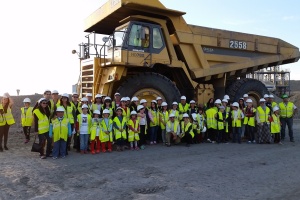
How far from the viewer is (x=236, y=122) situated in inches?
364

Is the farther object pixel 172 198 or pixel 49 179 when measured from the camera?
pixel 49 179

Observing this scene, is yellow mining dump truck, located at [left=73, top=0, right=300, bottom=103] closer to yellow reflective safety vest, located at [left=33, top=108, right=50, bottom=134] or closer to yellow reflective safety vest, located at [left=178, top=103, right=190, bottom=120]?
yellow reflective safety vest, located at [left=178, top=103, right=190, bottom=120]

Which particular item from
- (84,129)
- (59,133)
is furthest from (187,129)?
(59,133)

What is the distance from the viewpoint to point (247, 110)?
9453 millimetres

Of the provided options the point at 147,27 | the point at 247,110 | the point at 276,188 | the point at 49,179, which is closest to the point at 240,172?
the point at 276,188

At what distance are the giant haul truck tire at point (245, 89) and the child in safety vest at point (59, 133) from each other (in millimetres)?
6460

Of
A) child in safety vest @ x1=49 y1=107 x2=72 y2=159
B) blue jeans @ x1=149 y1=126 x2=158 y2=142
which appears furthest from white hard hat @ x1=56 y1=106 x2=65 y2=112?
blue jeans @ x1=149 y1=126 x2=158 y2=142

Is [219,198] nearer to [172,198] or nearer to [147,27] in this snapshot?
[172,198]

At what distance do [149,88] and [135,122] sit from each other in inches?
53.4

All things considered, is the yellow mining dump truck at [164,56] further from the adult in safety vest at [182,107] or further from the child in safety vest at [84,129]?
the child in safety vest at [84,129]

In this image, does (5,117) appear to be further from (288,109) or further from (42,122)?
(288,109)

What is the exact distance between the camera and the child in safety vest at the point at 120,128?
789 cm

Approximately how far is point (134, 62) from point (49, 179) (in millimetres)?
4406

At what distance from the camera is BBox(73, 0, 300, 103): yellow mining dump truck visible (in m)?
8.82
